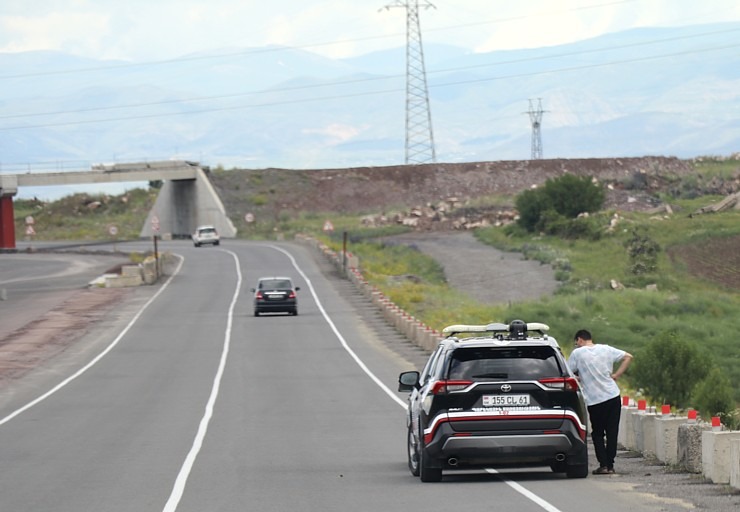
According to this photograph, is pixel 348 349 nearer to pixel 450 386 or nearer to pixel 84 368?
pixel 84 368

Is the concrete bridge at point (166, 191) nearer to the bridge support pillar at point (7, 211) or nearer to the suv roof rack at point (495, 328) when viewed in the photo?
the bridge support pillar at point (7, 211)

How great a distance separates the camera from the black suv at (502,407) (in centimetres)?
1384

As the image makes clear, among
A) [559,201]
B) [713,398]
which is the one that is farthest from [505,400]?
[559,201]

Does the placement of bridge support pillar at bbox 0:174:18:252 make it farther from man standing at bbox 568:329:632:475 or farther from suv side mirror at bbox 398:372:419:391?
man standing at bbox 568:329:632:475

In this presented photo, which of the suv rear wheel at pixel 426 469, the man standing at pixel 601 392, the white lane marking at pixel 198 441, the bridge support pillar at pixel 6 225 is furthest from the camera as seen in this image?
the bridge support pillar at pixel 6 225

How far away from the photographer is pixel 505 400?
1389 centimetres

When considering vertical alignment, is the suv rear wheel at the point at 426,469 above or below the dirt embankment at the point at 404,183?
below

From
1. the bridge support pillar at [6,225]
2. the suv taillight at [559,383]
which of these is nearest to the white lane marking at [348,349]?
the suv taillight at [559,383]

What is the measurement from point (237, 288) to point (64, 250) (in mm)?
38343

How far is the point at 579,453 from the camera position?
46.4 ft

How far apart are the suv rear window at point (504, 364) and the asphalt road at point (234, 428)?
1.17 metres

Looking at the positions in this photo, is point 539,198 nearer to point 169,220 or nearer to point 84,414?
point 169,220

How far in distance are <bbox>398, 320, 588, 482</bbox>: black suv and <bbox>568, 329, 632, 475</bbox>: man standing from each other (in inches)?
36.1

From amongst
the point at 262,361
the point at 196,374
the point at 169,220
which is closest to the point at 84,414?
the point at 196,374
